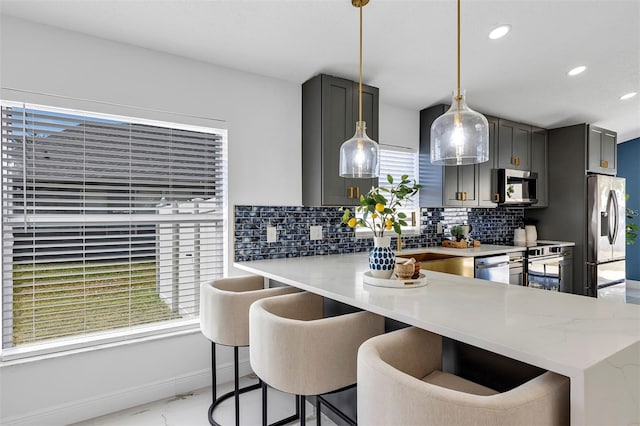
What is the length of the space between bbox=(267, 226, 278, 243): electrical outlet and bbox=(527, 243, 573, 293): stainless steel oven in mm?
2897

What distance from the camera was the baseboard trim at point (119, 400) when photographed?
2061 mm

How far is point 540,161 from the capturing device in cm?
470

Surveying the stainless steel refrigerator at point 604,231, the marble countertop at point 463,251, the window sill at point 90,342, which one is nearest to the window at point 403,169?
the marble countertop at point 463,251

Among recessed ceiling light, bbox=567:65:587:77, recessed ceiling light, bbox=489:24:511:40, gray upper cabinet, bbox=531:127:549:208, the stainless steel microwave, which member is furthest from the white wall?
gray upper cabinet, bbox=531:127:549:208

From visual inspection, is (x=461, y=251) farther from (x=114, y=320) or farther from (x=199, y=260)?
(x=114, y=320)

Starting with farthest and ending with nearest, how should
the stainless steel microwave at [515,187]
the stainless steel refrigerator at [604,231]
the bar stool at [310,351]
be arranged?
the stainless steel refrigerator at [604,231], the stainless steel microwave at [515,187], the bar stool at [310,351]

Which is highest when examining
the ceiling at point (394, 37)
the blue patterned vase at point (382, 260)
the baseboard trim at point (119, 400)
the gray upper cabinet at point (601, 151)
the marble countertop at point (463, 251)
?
the ceiling at point (394, 37)

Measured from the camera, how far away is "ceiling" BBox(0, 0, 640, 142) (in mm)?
2053

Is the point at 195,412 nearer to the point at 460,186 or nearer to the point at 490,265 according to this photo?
the point at 490,265

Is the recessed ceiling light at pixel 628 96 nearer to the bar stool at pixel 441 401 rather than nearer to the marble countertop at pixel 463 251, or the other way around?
the marble countertop at pixel 463 251

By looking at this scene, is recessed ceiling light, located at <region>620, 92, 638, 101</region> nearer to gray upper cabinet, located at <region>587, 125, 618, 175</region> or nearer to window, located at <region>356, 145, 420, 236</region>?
gray upper cabinet, located at <region>587, 125, 618, 175</region>

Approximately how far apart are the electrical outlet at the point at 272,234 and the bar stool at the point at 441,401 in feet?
5.93

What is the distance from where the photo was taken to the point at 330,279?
1992mm

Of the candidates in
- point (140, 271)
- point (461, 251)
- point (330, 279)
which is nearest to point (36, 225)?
point (140, 271)
